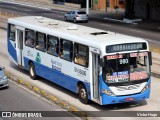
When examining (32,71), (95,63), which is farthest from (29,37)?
(95,63)

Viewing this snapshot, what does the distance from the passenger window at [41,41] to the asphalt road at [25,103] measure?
2.22 metres

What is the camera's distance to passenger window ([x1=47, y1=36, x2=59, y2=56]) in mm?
19073

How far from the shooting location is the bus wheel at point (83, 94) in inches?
664

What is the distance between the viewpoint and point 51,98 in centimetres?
1747

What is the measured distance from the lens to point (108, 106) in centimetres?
1689

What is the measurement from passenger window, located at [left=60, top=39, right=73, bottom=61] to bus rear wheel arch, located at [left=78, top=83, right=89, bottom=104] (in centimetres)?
143

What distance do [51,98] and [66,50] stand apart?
220 centimetres

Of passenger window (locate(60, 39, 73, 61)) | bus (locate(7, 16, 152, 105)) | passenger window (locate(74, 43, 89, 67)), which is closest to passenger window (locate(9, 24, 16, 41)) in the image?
bus (locate(7, 16, 152, 105))

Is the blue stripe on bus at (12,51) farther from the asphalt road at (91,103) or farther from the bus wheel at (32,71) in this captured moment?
the bus wheel at (32,71)

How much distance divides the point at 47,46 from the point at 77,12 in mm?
35505

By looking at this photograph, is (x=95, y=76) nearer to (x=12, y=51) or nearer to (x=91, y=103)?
(x=91, y=103)

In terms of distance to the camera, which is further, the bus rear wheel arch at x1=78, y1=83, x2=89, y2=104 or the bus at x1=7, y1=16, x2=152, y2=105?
the bus rear wheel arch at x1=78, y1=83, x2=89, y2=104

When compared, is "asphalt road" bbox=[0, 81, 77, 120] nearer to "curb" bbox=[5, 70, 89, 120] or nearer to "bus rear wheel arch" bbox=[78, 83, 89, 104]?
"curb" bbox=[5, 70, 89, 120]

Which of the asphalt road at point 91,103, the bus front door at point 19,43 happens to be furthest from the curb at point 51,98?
the bus front door at point 19,43
